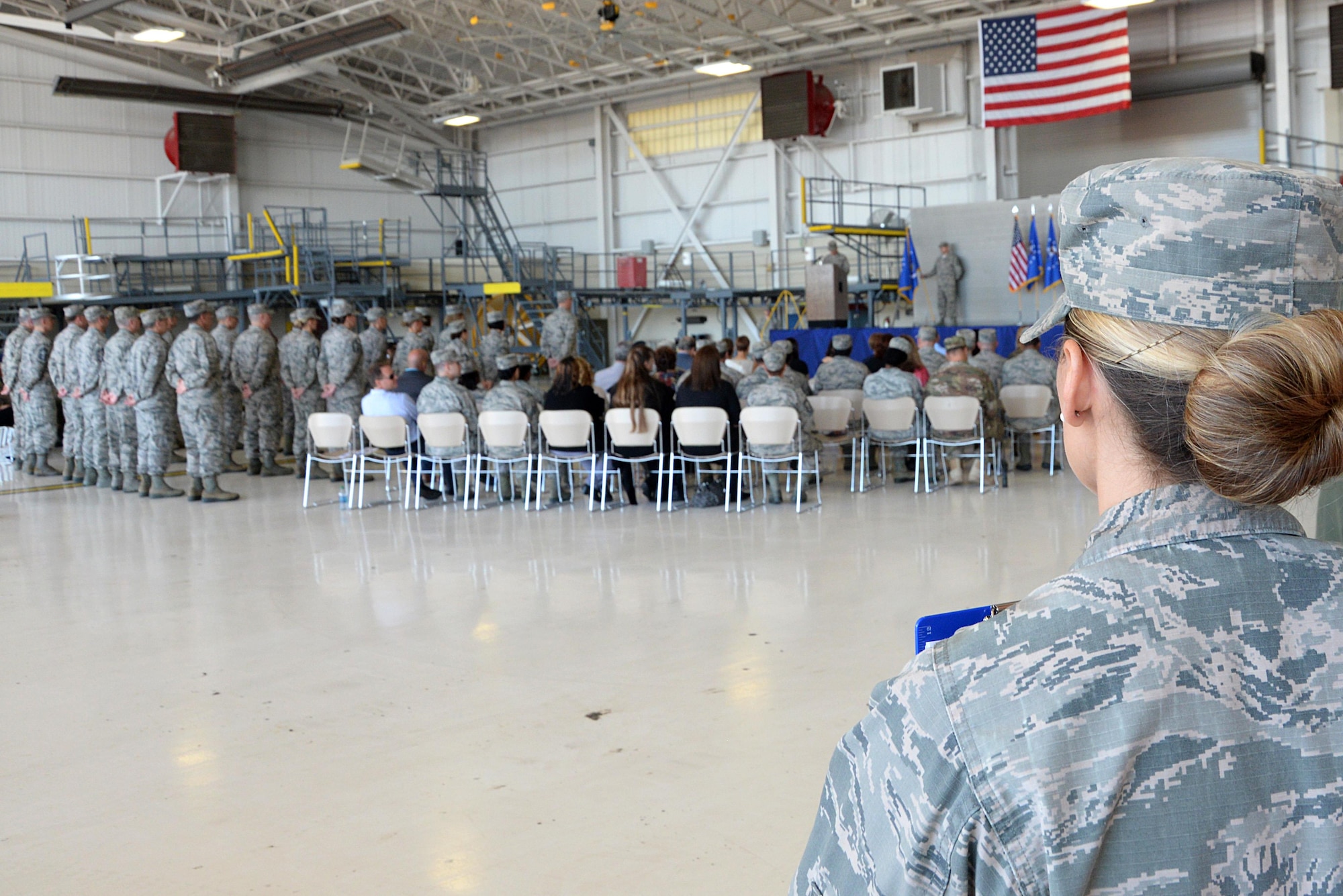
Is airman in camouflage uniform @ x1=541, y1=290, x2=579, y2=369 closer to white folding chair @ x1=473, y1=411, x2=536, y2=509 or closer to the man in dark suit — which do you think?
the man in dark suit

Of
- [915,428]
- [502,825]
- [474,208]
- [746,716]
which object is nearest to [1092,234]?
[502,825]

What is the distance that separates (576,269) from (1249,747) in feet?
76.2

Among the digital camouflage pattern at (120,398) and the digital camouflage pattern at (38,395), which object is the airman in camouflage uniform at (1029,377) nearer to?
the digital camouflage pattern at (120,398)

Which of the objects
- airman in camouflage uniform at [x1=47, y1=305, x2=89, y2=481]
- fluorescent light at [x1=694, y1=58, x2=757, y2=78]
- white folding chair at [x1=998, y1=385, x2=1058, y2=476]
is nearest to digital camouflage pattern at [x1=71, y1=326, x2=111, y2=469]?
airman in camouflage uniform at [x1=47, y1=305, x2=89, y2=481]

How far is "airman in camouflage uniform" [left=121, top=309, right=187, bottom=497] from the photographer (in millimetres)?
9922

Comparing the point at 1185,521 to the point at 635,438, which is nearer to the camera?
the point at 1185,521

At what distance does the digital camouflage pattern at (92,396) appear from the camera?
36.1 ft

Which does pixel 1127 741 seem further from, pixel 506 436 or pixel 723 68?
pixel 723 68

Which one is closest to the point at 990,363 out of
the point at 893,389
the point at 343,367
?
the point at 893,389

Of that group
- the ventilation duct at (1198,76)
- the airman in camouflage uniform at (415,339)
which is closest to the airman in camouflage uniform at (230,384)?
the airman in camouflage uniform at (415,339)

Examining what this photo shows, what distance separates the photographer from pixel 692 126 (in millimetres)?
21859

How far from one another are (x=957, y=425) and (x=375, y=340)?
581 centimetres

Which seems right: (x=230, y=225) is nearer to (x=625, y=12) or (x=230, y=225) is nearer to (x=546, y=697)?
(x=625, y=12)

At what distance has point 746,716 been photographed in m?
3.86
